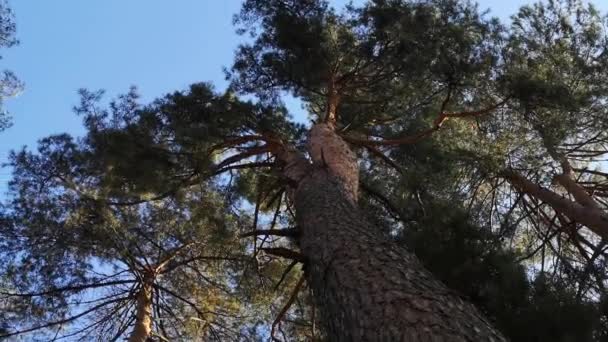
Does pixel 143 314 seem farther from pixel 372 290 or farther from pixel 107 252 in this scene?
pixel 372 290

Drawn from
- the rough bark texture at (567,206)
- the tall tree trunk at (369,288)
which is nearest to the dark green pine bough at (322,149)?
the rough bark texture at (567,206)

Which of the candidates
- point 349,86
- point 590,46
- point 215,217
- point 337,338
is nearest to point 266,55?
point 349,86

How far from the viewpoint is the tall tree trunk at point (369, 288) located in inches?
92.4

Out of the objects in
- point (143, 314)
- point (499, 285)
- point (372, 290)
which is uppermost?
point (143, 314)

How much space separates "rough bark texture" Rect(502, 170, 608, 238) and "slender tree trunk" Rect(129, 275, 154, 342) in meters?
4.77

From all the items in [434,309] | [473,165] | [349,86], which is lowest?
[434,309]

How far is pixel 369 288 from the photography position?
286 centimetres

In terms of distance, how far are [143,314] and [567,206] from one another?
535 cm

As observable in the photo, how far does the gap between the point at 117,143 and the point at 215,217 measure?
153 centimetres

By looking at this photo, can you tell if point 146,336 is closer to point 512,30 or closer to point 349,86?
point 349,86

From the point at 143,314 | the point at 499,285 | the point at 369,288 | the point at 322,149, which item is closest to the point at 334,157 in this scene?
the point at 322,149

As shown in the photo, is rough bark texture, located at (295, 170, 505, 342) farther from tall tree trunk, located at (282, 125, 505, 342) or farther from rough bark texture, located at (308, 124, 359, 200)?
rough bark texture, located at (308, 124, 359, 200)

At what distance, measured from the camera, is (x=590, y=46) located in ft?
25.7

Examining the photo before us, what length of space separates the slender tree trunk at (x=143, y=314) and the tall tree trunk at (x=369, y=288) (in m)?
3.35
